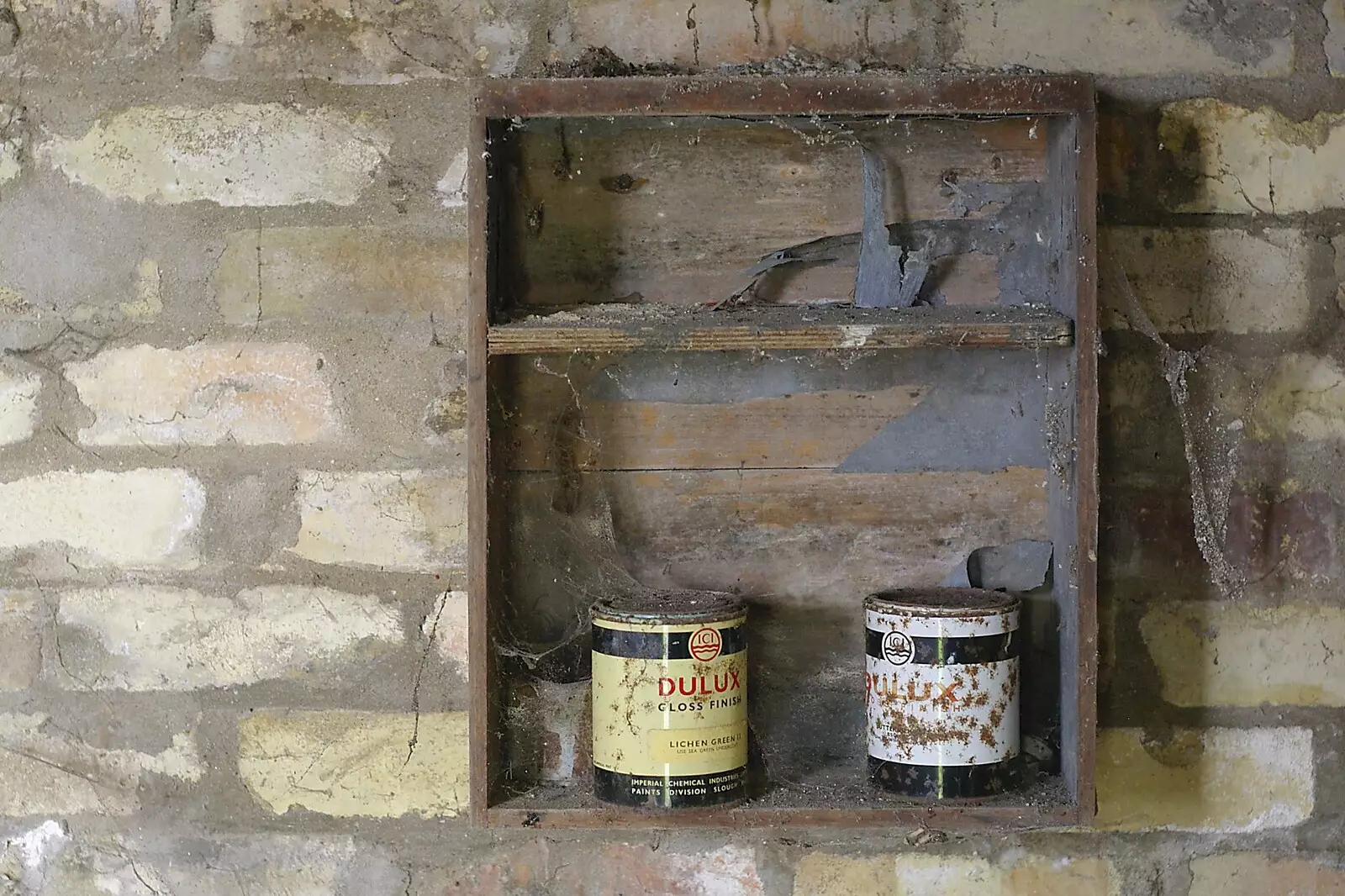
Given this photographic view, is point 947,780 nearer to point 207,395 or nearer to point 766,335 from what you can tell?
point 766,335

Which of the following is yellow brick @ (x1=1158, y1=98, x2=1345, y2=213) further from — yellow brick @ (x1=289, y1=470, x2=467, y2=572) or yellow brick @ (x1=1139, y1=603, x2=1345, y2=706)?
yellow brick @ (x1=289, y1=470, x2=467, y2=572)

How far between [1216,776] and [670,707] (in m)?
0.60

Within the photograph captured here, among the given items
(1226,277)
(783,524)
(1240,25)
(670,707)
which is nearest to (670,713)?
(670,707)

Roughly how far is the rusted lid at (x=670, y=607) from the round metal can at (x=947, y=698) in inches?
5.9

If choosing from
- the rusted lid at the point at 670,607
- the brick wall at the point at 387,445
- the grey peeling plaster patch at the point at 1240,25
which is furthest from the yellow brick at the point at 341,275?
the grey peeling plaster patch at the point at 1240,25

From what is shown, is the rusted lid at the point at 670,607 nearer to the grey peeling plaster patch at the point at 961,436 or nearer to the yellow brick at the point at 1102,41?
the grey peeling plaster patch at the point at 961,436

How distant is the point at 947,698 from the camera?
1.04 meters

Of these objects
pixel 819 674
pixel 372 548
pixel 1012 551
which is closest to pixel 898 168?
pixel 1012 551

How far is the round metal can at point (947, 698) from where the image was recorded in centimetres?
104

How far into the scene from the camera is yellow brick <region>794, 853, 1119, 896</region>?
1.19 m

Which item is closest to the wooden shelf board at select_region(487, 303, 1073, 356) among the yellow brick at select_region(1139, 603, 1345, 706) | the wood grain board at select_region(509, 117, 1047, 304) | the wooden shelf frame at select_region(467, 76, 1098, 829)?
the wooden shelf frame at select_region(467, 76, 1098, 829)

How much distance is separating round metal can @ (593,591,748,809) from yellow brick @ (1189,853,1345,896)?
531 mm

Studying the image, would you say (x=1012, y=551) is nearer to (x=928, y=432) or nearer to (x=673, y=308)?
(x=928, y=432)

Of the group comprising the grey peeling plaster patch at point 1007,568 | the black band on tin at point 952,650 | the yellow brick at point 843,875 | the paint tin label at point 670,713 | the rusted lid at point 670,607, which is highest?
the grey peeling plaster patch at point 1007,568
